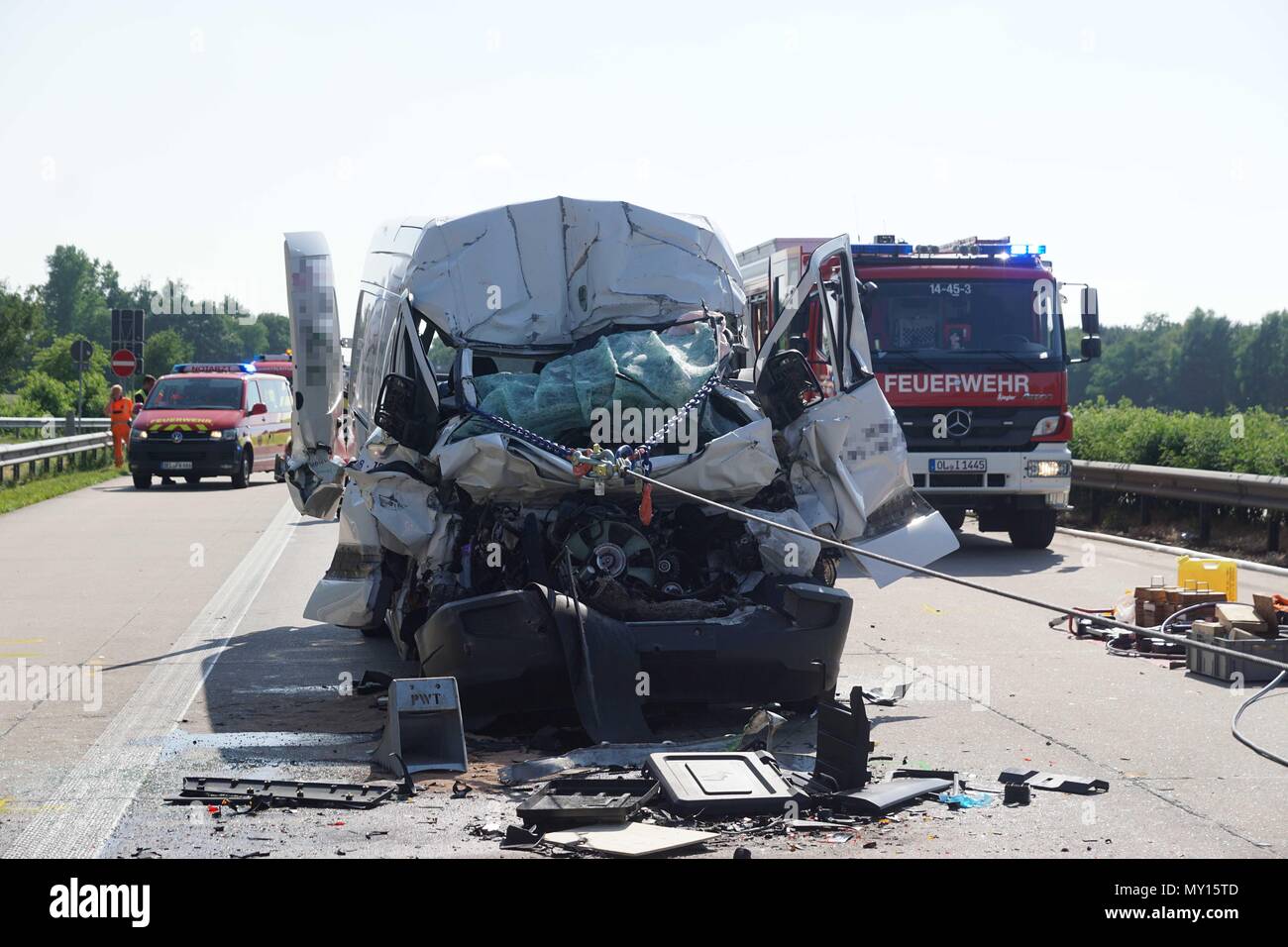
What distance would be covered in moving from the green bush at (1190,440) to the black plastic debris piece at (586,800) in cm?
1414

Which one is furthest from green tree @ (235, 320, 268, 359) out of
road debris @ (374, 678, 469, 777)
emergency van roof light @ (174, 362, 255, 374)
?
road debris @ (374, 678, 469, 777)

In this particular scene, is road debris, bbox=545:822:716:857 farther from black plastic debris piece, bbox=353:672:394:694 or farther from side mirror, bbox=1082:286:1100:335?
side mirror, bbox=1082:286:1100:335

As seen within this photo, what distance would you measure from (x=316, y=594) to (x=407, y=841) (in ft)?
12.6

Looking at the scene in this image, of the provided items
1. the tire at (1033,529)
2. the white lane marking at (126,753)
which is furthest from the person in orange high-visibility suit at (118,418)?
the tire at (1033,529)

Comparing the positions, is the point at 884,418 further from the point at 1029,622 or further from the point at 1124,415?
the point at 1124,415

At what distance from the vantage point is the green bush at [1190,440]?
18547mm

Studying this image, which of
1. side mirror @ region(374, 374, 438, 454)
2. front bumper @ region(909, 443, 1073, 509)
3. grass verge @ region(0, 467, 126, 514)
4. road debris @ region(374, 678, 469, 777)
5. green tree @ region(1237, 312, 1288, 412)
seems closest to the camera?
road debris @ region(374, 678, 469, 777)

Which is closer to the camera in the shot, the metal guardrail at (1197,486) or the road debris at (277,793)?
the road debris at (277,793)

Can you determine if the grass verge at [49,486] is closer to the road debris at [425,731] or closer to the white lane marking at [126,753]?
the white lane marking at [126,753]

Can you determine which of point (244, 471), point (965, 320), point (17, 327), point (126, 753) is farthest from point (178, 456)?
point (17, 327)

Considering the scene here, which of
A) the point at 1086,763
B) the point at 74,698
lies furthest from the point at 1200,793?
the point at 74,698

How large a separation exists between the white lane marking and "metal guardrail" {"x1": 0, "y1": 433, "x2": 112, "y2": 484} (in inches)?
595

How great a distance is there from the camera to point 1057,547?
17.2m

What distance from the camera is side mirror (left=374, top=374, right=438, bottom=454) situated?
8227 mm
